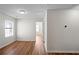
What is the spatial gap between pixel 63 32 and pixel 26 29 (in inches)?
174

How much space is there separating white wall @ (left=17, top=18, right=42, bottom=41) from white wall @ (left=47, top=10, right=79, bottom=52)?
380cm

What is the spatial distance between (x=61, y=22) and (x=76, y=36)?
1031 mm

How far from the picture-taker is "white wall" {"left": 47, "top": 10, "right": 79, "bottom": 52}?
4184 millimetres

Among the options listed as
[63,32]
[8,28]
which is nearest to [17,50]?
[8,28]

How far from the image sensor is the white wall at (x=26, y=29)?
787cm

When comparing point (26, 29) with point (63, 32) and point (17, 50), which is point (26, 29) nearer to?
point (17, 50)

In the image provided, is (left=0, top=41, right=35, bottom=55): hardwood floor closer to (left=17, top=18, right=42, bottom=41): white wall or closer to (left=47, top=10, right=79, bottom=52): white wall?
(left=47, top=10, right=79, bottom=52): white wall

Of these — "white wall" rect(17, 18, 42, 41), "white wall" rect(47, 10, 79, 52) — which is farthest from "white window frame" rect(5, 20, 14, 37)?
"white wall" rect(47, 10, 79, 52)

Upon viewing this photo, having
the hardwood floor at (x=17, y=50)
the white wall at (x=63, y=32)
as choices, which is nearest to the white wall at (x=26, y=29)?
the hardwood floor at (x=17, y=50)

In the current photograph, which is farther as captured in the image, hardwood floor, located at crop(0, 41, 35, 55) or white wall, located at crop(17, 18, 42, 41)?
white wall, located at crop(17, 18, 42, 41)

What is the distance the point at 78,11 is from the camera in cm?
416
